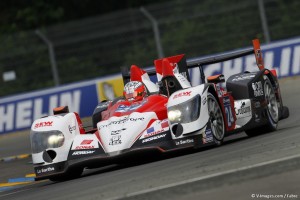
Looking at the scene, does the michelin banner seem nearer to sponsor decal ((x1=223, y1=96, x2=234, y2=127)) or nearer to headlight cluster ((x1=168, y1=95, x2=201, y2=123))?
sponsor decal ((x1=223, y1=96, x2=234, y2=127))

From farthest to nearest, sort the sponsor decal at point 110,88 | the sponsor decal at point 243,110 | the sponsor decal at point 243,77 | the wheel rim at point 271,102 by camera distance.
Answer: the sponsor decal at point 110,88
the wheel rim at point 271,102
the sponsor decal at point 243,77
the sponsor decal at point 243,110

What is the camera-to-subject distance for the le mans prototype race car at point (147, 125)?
36.1 ft

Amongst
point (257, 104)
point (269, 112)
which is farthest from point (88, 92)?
point (257, 104)

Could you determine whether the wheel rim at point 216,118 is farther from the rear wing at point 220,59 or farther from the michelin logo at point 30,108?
the michelin logo at point 30,108

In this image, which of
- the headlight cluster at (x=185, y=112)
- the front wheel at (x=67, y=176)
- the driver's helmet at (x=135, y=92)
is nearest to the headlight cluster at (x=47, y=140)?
the front wheel at (x=67, y=176)

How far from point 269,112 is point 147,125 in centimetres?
260

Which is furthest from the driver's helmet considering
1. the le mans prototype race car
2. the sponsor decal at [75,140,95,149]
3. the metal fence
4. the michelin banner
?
the metal fence

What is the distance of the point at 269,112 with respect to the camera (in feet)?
43.1

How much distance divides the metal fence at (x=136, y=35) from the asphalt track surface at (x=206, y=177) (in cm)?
1137

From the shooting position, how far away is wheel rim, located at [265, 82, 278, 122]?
13.2m

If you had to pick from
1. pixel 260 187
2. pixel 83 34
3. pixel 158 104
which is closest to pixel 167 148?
pixel 158 104

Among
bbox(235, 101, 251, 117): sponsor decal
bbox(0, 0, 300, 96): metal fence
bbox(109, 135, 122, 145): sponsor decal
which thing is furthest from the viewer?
bbox(0, 0, 300, 96): metal fence

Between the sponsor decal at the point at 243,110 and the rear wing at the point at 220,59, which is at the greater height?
the rear wing at the point at 220,59

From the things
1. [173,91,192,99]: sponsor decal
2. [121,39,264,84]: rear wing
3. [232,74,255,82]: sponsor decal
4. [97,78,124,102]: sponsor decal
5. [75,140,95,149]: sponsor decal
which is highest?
[121,39,264,84]: rear wing
